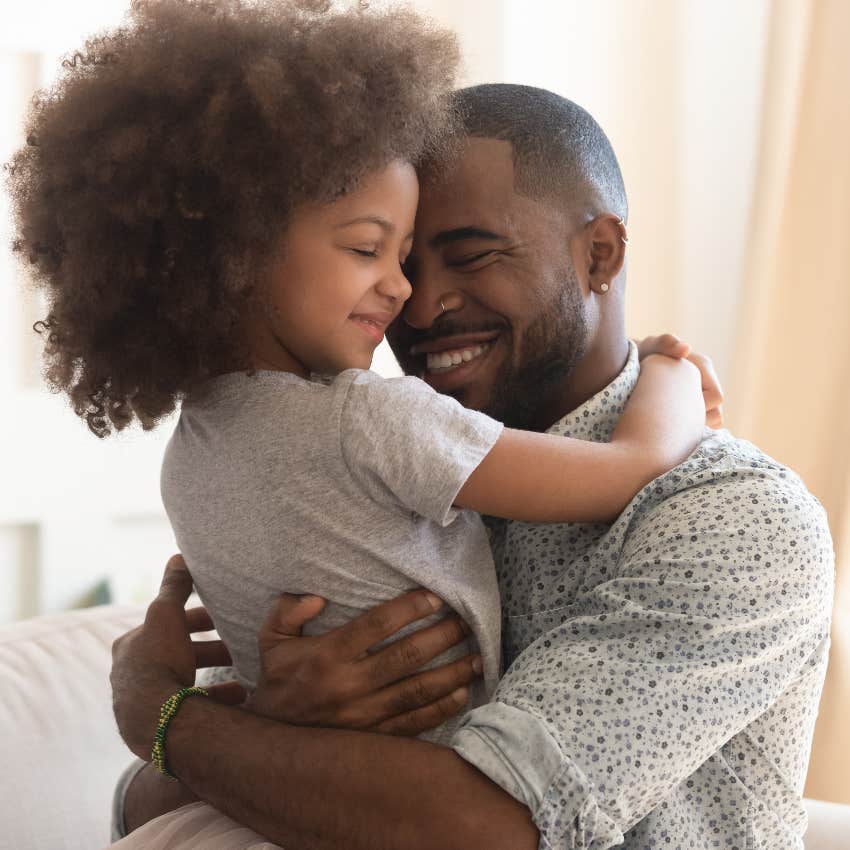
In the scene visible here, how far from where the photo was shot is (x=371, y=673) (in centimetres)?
129

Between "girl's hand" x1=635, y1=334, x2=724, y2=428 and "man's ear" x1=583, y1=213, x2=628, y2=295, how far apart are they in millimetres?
141

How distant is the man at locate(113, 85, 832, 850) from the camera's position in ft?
3.79

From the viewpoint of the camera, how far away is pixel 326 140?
51.4 inches

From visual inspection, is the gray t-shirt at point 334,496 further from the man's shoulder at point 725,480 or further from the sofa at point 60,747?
the sofa at point 60,747

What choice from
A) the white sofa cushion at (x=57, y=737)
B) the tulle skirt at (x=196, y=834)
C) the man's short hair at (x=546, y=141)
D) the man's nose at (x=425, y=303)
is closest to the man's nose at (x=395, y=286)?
the man's nose at (x=425, y=303)

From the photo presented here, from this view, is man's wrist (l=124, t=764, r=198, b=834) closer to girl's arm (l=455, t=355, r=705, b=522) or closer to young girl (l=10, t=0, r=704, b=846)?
young girl (l=10, t=0, r=704, b=846)

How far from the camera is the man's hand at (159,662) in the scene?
1.44 m

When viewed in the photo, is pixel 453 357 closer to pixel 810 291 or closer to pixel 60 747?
pixel 60 747

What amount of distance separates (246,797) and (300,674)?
0.14 metres

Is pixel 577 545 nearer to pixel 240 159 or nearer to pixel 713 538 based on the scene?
pixel 713 538

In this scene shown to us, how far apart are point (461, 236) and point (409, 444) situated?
1.42 feet

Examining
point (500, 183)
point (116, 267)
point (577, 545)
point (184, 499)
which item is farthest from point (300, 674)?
point (500, 183)

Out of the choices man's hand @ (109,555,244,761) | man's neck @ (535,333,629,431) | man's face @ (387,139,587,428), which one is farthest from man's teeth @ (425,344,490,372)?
man's hand @ (109,555,244,761)

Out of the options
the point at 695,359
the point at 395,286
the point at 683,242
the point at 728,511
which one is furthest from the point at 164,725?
the point at 683,242
